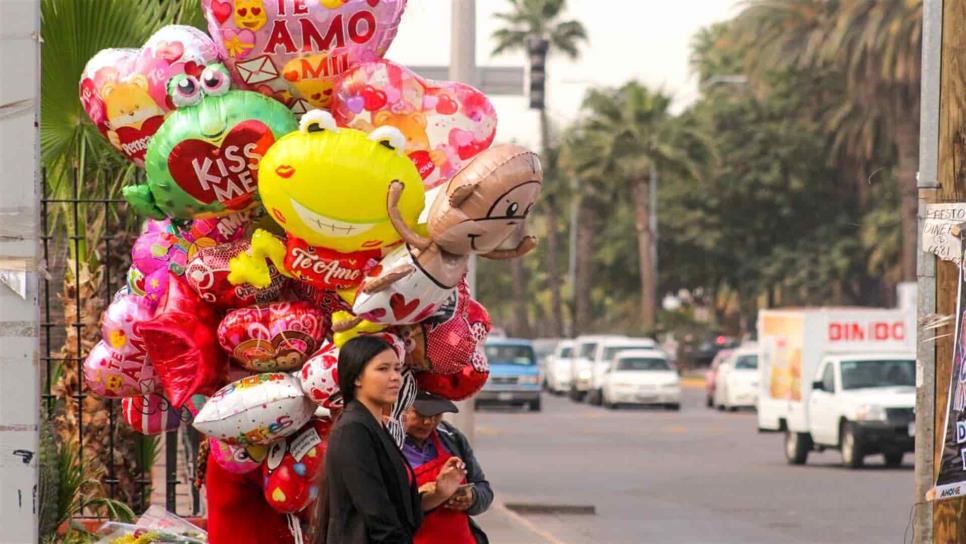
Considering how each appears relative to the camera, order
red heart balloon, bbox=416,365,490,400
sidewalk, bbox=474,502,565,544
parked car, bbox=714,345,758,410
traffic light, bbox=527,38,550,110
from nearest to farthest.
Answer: red heart balloon, bbox=416,365,490,400, sidewalk, bbox=474,502,565,544, traffic light, bbox=527,38,550,110, parked car, bbox=714,345,758,410

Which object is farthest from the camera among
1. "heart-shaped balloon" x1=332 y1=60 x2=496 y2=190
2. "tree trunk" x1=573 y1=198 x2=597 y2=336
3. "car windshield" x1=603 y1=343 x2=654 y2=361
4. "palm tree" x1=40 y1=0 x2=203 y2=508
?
"tree trunk" x1=573 y1=198 x2=597 y2=336

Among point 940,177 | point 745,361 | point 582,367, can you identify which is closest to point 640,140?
point 582,367

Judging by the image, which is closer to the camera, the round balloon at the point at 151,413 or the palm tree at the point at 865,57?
the round balloon at the point at 151,413

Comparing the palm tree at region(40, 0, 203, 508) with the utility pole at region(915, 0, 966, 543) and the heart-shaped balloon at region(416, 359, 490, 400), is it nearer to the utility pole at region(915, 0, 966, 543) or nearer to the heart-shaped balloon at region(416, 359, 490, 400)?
the heart-shaped balloon at region(416, 359, 490, 400)

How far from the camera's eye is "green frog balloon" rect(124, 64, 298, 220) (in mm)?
6637

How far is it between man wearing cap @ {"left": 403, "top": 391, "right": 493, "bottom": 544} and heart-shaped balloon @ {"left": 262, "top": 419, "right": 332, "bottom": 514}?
14.4 inches

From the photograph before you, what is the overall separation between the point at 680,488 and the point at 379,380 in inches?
580

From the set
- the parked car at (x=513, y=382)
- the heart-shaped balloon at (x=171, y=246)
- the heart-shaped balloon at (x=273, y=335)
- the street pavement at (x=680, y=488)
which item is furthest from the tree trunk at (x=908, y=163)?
the heart-shaped balloon at (x=273, y=335)

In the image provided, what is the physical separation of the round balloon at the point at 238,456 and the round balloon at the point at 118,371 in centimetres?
48

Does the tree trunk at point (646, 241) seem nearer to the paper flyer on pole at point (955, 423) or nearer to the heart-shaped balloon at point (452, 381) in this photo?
the paper flyer on pole at point (955, 423)

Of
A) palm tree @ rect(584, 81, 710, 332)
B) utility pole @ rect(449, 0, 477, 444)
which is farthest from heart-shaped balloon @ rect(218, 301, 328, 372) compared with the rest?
palm tree @ rect(584, 81, 710, 332)

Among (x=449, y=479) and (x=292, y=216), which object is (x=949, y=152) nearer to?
(x=449, y=479)

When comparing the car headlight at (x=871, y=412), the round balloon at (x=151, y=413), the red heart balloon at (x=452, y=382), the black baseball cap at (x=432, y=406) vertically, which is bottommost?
the car headlight at (x=871, y=412)

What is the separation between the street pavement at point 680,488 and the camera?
15023 mm
